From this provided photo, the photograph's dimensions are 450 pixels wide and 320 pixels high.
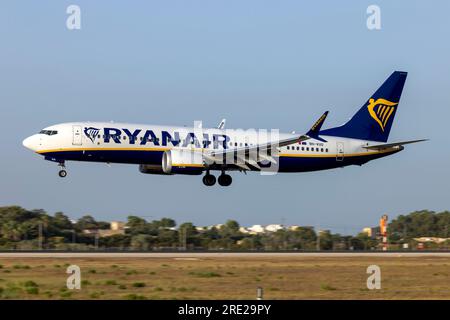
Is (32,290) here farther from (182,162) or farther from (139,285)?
(182,162)

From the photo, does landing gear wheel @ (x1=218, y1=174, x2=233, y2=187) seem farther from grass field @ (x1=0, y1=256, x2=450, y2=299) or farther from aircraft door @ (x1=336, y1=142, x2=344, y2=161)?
grass field @ (x1=0, y1=256, x2=450, y2=299)

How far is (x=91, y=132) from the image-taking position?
191ft

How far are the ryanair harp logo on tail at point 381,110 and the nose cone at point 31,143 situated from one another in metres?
27.7

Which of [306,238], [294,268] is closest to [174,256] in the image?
[294,268]

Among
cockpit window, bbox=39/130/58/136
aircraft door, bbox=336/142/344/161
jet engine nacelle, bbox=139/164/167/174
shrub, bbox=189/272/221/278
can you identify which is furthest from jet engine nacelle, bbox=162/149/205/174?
shrub, bbox=189/272/221/278

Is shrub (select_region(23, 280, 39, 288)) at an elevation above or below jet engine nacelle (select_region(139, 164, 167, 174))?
below

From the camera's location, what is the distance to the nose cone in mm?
58906

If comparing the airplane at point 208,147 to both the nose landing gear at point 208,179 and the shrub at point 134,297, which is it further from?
the shrub at point 134,297

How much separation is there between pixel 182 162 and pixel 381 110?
2047 centimetres

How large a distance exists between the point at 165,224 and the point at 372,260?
74600 mm

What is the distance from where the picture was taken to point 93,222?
11875 cm

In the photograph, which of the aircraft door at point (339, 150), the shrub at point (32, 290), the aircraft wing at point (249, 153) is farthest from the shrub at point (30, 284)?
the aircraft door at point (339, 150)

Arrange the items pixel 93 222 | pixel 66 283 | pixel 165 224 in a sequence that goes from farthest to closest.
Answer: pixel 165 224
pixel 93 222
pixel 66 283

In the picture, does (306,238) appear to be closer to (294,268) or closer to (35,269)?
(294,268)
